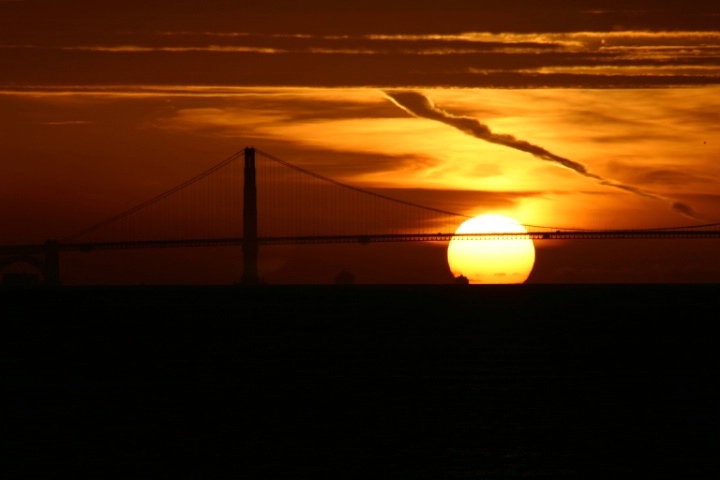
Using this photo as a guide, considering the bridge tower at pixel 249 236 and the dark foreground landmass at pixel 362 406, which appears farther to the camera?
the bridge tower at pixel 249 236

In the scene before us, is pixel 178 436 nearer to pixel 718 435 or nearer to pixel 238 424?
pixel 238 424

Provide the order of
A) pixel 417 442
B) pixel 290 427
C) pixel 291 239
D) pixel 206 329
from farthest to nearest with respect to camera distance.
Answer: pixel 291 239 < pixel 206 329 < pixel 290 427 < pixel 417 442

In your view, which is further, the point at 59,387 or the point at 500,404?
the point at 59,387

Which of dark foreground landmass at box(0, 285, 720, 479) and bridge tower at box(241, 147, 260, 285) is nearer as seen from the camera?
dark foreground landmass at box(0, 285, 720, 479)

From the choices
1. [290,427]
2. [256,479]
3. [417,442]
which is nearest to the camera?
[256,479]

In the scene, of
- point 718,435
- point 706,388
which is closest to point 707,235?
point 706,388

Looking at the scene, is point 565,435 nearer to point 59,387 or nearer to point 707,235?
point 59,387

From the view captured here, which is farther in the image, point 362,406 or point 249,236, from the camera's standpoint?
point 249,236
